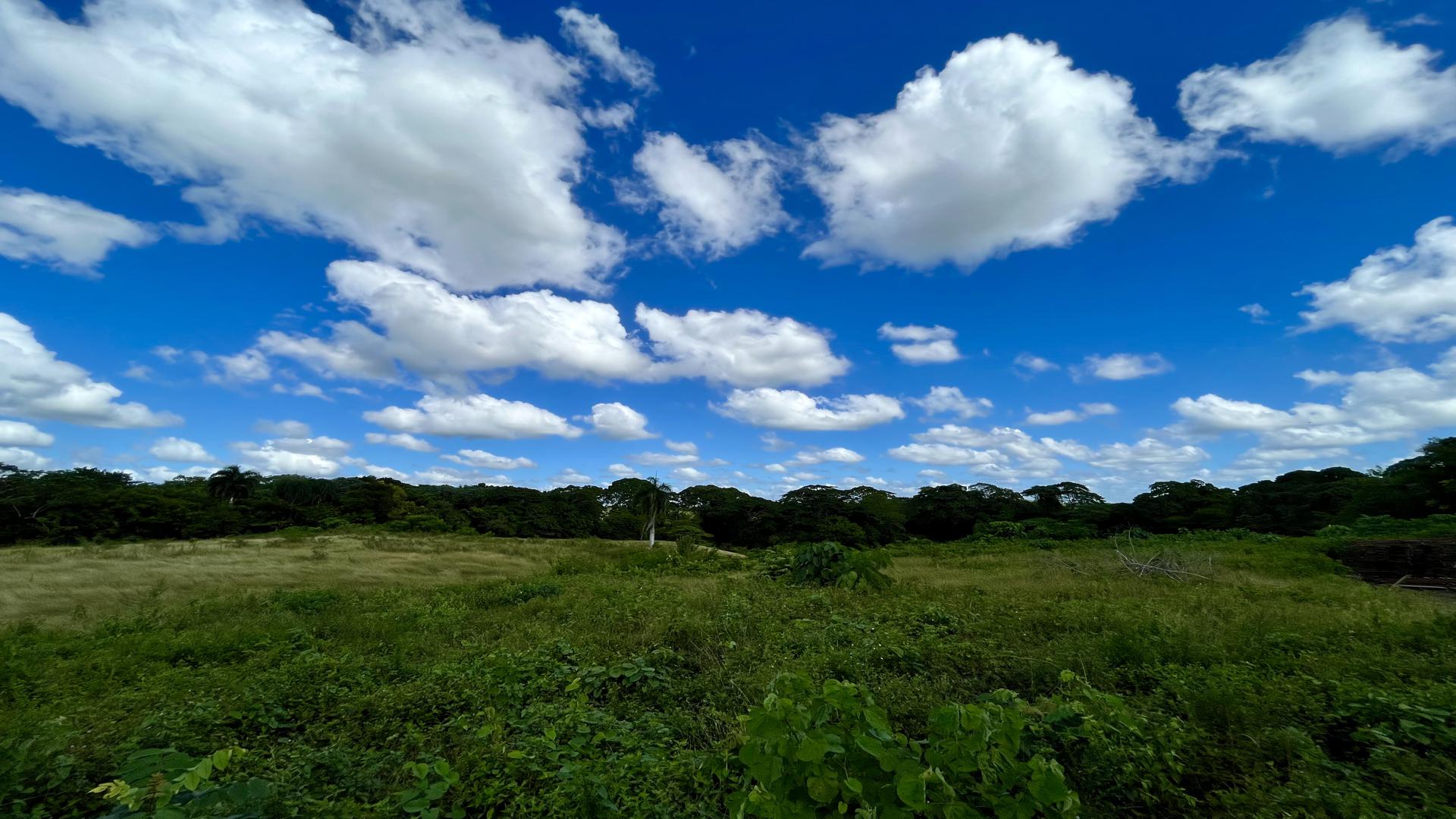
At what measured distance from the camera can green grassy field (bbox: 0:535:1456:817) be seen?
403 cm

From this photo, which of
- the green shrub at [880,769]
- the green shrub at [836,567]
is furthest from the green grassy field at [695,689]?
the green shrub at [836,567]

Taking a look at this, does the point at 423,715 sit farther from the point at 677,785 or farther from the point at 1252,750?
the point at 1252,750

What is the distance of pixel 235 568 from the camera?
2014 centimetres

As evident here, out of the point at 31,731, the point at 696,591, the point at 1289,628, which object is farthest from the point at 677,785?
the point at 696,591

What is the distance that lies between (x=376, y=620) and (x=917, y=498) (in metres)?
63.7

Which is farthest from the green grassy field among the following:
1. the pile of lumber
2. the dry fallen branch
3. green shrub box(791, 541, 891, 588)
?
the dry fallen branch

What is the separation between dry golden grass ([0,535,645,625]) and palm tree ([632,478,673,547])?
6.27m

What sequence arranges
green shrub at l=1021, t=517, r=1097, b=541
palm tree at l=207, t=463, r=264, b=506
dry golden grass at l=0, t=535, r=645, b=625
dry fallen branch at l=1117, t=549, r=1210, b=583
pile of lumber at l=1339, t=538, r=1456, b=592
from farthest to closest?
palm tree at l=207, t=463, r=264, b=506, green shrub at l=1021, t=517, r=1097, b=541, dry fallen branch at l=1117, t=549, r=1210, b=583, dry golden grass at l=0, t=535, r=645, b=625, pile of lumber at l=1339, t=538, r=1456, b=592

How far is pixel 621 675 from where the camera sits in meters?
7.05

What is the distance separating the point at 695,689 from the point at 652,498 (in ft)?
117

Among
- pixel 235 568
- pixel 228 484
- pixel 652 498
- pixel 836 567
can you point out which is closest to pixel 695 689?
pixel 836 567

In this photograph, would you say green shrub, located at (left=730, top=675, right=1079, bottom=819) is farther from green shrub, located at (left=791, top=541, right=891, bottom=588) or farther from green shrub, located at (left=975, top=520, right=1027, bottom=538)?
green shrub, located at (left=975, top=520, right=1027, bottom=538)

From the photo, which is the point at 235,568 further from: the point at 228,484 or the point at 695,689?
the point at 228,484

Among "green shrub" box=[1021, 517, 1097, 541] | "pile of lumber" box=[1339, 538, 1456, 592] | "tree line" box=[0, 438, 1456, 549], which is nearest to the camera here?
"pile of lumber" box=[1339, 538, 1456, 592]
